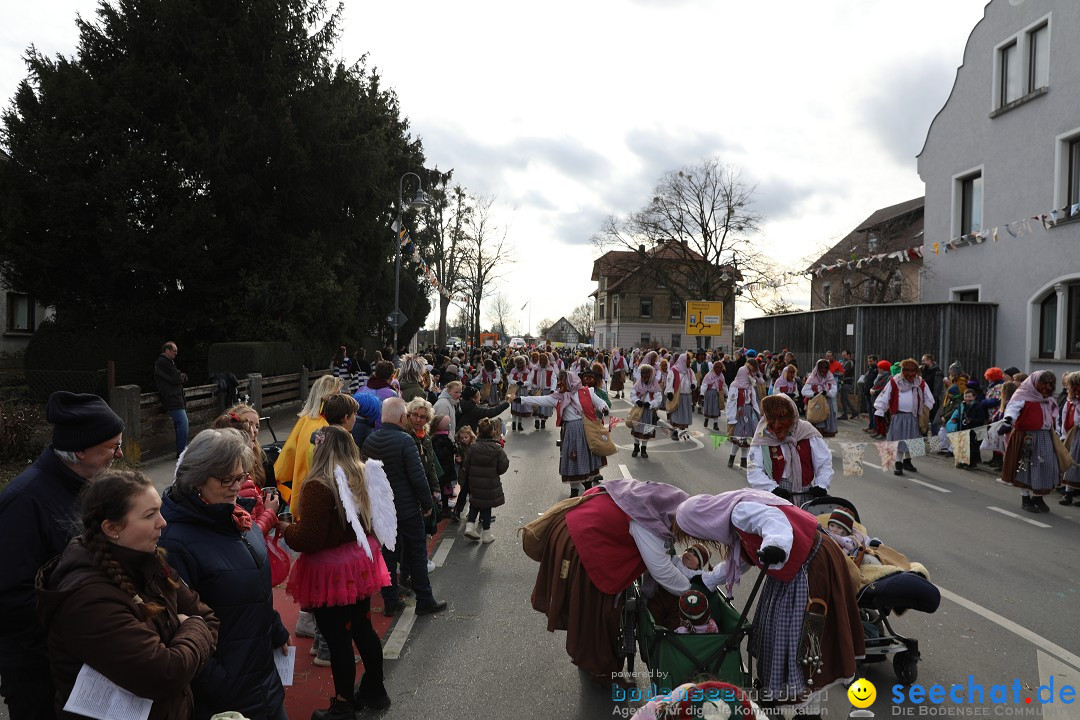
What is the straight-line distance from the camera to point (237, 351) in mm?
17094

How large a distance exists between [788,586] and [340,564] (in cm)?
246

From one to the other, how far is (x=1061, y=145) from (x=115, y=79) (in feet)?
82.1

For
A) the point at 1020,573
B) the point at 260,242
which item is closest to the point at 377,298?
the point at 260,242

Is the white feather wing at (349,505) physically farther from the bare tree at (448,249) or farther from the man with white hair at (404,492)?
the bare tree at (448,249)

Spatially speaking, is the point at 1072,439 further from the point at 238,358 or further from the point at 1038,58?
the point at 238,358

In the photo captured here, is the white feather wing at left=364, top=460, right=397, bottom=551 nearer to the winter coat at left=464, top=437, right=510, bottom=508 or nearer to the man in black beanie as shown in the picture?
the man in black beanie

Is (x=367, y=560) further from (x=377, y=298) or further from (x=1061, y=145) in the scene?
(x=377, y=298)

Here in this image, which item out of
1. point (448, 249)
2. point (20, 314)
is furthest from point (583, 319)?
point (20, 314)

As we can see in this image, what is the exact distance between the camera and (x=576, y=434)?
9.80 metres

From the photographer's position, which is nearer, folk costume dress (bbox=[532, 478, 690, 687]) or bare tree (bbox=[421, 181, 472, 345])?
folk costume dress (bbox=[532, 478, 690, 687])

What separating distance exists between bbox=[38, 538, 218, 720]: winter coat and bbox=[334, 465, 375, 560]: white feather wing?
1.48 m

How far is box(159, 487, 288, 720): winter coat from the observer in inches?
105

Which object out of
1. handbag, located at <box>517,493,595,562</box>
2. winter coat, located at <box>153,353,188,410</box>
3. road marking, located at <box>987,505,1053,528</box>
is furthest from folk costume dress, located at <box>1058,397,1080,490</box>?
winter coat, located at <box>153,353,188,410</box>

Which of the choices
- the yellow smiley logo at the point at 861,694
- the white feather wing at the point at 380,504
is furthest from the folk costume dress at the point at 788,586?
the white feather wing at the point at 380,504
